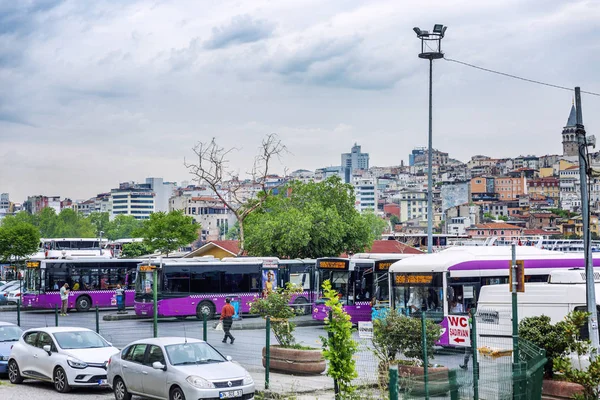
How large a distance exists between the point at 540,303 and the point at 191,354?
27.4 feet

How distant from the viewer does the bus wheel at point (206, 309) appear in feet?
129

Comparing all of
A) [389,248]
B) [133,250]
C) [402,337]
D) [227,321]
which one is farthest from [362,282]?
[133,250]

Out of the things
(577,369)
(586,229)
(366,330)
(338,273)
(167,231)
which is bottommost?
(577,369)

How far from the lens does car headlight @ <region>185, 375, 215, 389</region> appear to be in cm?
1588

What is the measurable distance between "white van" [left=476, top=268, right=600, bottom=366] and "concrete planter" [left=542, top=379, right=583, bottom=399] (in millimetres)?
3618

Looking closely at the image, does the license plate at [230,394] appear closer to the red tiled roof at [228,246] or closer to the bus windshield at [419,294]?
the bus windshield at [419,294]

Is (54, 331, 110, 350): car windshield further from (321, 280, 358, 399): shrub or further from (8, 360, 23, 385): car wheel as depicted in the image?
(321, 280, 358, 399): shrub

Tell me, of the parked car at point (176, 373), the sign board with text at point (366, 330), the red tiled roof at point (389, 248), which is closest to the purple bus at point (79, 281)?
the parked car at point (176, 373)

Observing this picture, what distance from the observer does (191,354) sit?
17.2 meters

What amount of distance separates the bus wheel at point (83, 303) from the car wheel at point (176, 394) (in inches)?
1097

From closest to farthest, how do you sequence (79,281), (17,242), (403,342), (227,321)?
(403,342) → (227,321) → (79,281) → (17,242)

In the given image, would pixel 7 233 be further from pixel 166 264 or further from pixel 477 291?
pixel 477 291

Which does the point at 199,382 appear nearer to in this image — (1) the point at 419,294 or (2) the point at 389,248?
(1) the point at 419,294

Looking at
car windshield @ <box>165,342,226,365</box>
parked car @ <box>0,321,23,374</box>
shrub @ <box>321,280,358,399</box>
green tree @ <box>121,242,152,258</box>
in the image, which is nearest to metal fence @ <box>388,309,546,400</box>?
shrub @ <box>321,280,358,399</box>
